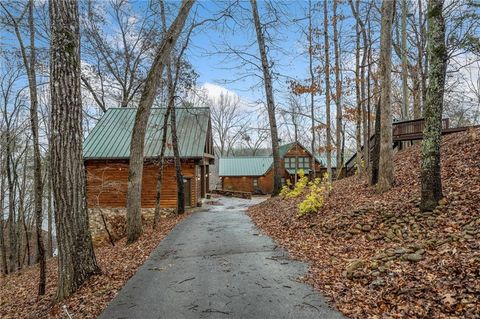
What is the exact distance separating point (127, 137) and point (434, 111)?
1744 centimetres

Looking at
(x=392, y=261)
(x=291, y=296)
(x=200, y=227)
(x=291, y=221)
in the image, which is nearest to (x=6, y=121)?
(x=200, y=227)

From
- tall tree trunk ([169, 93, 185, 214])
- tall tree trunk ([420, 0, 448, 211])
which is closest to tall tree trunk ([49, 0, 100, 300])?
tall tree trunk ([420, 0, 448, 211])

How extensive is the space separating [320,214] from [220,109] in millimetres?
41089

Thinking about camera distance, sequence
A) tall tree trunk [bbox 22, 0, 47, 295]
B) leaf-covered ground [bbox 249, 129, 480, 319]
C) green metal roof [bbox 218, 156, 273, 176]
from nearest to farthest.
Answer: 1. leaf-covered ground [bbox 249, 129, 480, 319]
2. tall tree trunk [bbox 22, 0, 47, 295]
3. green metal roof [bbox 218, 156, 273, 176]

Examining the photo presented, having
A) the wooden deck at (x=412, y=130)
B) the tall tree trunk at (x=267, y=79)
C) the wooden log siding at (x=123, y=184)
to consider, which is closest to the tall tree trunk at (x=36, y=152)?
the wooden log siding at (x=123, y=184)

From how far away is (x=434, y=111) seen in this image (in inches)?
250

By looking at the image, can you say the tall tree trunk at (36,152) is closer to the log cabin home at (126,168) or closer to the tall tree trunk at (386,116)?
the log cabin home at (126,168)

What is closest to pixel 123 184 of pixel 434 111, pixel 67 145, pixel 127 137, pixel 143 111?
pixel 127 137

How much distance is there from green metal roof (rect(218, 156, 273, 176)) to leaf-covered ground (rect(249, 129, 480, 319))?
83.4 ft

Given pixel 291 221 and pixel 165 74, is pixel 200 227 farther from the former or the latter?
pixel 165 74

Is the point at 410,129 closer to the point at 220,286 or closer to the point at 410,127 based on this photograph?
the point at 410,127

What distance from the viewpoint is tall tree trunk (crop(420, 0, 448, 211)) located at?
→ 6301mm

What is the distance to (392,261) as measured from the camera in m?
4.80

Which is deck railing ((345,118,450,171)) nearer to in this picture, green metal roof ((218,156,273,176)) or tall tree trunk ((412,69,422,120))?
tall tree trunk ((412,69,422,120))
